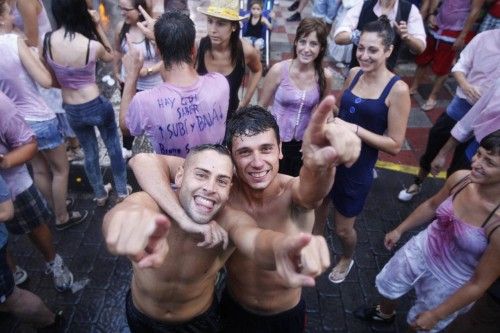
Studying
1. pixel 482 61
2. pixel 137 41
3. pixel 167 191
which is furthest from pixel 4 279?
pixel 482 61

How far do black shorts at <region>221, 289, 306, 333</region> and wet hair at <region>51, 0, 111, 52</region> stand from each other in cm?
265

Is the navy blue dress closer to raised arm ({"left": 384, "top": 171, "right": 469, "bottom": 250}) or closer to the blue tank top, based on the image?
the blue tank top

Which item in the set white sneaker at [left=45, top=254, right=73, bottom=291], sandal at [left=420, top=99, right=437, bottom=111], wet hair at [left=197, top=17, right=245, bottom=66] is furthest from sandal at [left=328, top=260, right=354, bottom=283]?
sandal at [left=420, top=99, right=437, bottom=111]

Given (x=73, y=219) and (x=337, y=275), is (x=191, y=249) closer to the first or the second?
(x=337, y=275)

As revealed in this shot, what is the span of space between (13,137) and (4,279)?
0.98 meters

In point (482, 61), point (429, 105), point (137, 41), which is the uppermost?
point (482, 61)

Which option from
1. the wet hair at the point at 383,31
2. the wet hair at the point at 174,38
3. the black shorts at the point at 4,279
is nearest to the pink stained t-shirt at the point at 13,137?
the black shorts at the point at 4,279

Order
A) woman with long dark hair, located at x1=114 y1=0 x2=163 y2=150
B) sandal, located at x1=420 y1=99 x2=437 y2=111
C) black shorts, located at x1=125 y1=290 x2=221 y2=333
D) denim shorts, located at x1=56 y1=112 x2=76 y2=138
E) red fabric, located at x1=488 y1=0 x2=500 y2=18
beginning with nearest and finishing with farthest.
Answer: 1. black shorts, located at x1=125 y1=290 x2=221 y2=333
2. woman with long dark hair, located at x1=114 y1=0 x2=163 y2=150
3. denim shorts, located at x1=56 y1=112 x2=76 y2=138
4. red fabric, located at x1=488 y1=0 x2=500 y2=18
5. sandal, located at x1=420 y1=99 x2=437 y2=111

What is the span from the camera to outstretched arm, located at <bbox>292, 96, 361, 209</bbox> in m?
1.54

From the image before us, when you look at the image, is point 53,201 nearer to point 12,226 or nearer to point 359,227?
point 12,226

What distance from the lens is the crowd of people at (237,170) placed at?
1932 mm

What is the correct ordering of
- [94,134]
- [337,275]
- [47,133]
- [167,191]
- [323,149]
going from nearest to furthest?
[323,149] → [167,191] → [47,133] → [337,275] → [94,134]

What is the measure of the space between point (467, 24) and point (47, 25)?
19.4 ft

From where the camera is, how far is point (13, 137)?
8.72ft
